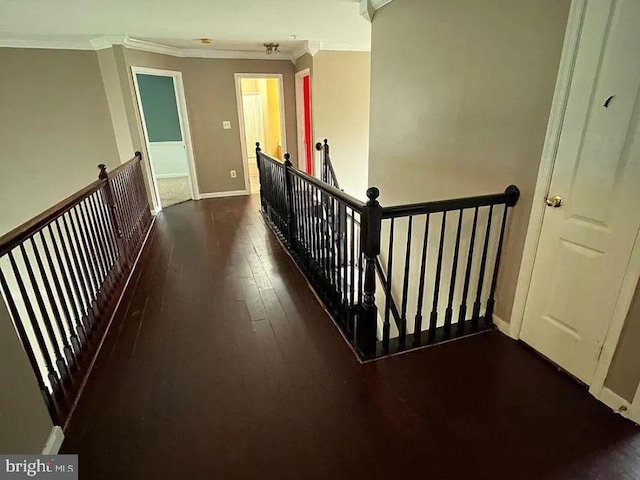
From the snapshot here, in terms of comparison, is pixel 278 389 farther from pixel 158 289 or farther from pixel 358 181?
pixel 358 181

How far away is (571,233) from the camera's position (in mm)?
1646

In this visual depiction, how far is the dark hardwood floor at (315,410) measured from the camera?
53.2 inches

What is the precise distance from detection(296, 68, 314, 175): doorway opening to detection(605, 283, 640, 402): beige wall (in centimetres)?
478

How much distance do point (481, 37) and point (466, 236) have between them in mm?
1226

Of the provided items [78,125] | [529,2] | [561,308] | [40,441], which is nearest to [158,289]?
[40,441]

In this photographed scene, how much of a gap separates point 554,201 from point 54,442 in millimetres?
2497

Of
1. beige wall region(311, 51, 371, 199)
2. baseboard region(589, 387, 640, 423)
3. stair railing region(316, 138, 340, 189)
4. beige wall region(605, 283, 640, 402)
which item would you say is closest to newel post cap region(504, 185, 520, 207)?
beige wall region(605, 283, 640, 402)

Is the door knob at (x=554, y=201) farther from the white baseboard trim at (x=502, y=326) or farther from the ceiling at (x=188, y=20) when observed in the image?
the ceiling at (x=188, y=20)

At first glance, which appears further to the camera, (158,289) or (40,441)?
→ (158,289)

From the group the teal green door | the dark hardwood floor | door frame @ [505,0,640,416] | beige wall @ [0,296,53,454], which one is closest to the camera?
beige wall @ [0,296,53,454]

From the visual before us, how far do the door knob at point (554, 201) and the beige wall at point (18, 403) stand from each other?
240 centimetres

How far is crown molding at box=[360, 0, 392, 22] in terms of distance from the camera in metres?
3.00

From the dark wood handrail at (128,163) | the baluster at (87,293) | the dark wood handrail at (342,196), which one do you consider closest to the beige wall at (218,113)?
the dark wood handrail at (128,163)

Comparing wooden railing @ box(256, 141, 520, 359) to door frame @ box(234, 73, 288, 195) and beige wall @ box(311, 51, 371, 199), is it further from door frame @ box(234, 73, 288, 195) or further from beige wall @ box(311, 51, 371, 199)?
door frame @ box(234, 73, 288, 195)
